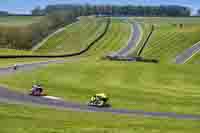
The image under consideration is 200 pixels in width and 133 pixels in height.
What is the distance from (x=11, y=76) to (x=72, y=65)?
13.5m

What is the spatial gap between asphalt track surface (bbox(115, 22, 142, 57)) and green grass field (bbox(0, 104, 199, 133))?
285ft

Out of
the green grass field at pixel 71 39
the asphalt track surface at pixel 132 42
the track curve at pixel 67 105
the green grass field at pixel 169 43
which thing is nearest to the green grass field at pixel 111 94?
the track curve at pixel 67 105

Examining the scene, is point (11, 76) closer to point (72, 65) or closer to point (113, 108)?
point (72, 65)

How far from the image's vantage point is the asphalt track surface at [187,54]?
11469 cm

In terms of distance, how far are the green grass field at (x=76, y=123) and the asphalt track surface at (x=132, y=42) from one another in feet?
285

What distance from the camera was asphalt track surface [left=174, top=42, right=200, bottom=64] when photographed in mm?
114688

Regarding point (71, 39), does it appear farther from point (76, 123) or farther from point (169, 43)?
point (76, 123)

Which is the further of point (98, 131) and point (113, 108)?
point (113, 108)

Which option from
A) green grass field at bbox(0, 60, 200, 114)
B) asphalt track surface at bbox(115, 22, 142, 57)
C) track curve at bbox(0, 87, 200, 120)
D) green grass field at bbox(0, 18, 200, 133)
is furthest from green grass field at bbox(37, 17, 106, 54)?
track curve at bbox(0, 87, 200, 120)

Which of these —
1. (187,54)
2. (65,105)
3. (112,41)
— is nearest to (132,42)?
(112,41)

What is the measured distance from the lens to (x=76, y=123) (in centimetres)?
3847

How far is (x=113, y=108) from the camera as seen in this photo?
51.4 metres

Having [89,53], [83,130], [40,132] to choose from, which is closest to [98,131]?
[83,130]

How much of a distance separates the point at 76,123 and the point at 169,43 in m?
108
